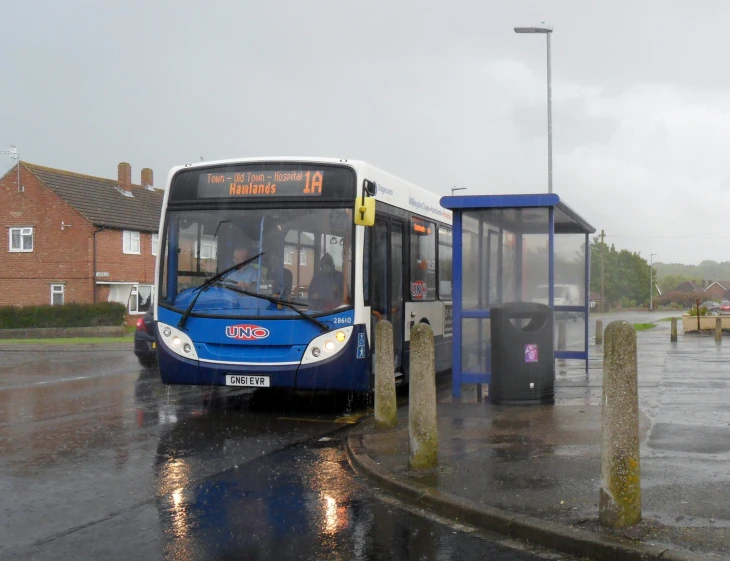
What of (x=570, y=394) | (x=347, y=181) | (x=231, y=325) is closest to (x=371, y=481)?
(x=231, y=325)

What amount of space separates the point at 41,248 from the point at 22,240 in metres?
1.52

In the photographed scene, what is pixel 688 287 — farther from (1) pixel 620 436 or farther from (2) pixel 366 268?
(1) pixel 620 436

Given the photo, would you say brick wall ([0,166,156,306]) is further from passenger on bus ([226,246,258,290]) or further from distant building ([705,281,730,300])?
distant building ([705,281,730,300])

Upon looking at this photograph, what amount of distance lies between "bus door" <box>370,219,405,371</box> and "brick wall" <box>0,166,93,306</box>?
33.5 meters

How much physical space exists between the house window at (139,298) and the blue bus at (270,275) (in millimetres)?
34187

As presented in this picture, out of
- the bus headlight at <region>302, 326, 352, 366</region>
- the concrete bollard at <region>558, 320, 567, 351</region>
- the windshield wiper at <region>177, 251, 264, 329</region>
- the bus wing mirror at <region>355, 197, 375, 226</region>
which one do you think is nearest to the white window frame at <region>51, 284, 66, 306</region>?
the concrete bollard at <region>558, 320, 567, 351</region>

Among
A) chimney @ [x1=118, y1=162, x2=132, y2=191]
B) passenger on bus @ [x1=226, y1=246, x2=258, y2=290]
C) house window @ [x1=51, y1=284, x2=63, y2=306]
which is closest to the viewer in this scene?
passenger on bus @ [x1=226, y1=246, x2=258, y2=290]

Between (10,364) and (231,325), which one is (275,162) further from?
(10,364)

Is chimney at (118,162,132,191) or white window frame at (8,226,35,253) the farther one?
chimney at (118,162,132,191)

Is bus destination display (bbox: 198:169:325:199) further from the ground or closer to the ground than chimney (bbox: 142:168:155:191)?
closer to the ground

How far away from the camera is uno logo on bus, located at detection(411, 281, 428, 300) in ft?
42.7

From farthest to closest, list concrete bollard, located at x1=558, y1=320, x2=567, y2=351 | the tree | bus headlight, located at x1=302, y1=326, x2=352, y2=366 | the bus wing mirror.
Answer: the tree
concrete bollard, located at x1=558, y1=320, x2=567, y2=351
bus headlight, located at x1=302, y1=326, x2=352, y2=366
the bus wing mirror

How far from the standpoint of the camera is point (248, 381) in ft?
34.9

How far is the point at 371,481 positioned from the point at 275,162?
17.6 feet
